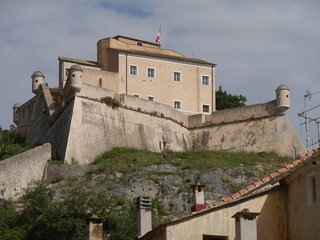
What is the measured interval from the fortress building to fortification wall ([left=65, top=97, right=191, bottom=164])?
0.07 metres

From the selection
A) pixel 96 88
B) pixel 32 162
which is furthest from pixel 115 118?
pixel 32 162

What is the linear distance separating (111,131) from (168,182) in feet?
36.9

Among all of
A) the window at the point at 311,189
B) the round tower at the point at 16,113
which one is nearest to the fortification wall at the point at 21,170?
the round tower at the point at 16,113

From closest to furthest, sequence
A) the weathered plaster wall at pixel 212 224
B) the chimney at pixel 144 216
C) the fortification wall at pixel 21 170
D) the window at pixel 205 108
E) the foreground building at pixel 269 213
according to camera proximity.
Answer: the foreground building at pixel 269 213 → the weathered plaster wall at pixel 212 224 → the chimney at pixel 144 216 → the fortification wall at pixel 21 170 → the window at pixel 205 108

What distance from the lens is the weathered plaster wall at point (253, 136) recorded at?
219 feet

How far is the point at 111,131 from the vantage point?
6625 centimetres

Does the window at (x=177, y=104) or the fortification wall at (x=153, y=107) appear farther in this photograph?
the window at (x=177, y=104)

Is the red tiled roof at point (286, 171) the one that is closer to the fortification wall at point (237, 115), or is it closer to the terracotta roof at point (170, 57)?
the fortification wall at point (237, 115)

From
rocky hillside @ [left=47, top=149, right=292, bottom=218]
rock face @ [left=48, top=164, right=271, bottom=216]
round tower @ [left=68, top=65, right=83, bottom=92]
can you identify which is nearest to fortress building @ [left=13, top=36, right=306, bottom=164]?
round tower @ [left=68, top=65, right=83, bottom=92]

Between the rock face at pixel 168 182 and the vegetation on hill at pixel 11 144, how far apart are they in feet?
27.3

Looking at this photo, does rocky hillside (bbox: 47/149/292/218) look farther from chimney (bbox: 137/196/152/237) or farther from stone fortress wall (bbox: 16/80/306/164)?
chimney (bbox: 137/196/152/237)

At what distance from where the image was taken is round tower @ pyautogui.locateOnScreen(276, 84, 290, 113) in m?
67.3

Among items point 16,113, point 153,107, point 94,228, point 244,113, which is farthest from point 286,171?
point 16,113

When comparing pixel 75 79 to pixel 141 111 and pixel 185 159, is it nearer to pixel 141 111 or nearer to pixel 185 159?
pixel 141 111
